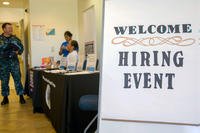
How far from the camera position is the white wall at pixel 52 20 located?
19.3 ft

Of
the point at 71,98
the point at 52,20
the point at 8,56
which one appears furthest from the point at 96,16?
the point at 71,98

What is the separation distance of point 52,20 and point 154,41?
14.8 ft

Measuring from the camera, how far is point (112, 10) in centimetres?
189

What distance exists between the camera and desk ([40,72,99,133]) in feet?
9.52

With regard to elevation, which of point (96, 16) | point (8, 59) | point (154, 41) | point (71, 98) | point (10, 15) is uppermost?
point (10, 15)

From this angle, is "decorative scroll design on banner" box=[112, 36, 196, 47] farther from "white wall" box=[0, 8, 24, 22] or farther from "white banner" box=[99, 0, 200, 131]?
"white wall" box=[0, 8, 24, 22]

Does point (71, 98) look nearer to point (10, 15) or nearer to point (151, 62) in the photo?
point (151, 62)

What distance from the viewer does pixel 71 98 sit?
2904 millimetres

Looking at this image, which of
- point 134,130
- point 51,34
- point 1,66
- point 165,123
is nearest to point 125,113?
point 134,130

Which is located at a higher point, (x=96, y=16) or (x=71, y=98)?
(x=96, y=16)

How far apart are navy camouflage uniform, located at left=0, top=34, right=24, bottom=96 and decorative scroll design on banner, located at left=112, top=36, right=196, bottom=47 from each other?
12.5 feet

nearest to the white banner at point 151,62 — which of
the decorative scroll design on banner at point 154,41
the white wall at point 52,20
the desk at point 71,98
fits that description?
the decorative scroll design on banner at point 154,41

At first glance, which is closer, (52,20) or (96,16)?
(96,16)

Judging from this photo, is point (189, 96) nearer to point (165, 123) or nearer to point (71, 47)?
point (165, 123)
